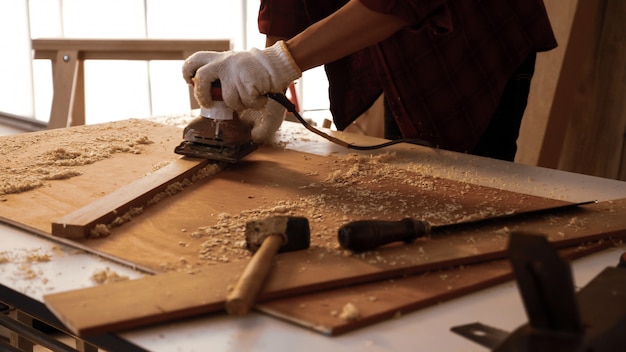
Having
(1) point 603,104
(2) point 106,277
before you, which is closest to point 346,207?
(2) point 106,277

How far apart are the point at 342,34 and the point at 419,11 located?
0.62 ft

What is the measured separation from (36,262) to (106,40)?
205 centimetres

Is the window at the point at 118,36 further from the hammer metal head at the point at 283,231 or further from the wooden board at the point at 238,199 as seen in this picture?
the hammer metal head at the point at 283,231

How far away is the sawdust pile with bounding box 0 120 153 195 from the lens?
1.68 metres

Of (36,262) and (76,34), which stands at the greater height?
(76,34)

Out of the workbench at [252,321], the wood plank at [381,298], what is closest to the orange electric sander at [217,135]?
the workbench at [252,321]

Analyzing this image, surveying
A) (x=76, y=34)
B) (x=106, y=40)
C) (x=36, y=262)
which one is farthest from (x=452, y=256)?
(x=76, y=34)

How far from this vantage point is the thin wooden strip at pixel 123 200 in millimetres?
1317

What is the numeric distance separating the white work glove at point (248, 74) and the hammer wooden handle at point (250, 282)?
68cm

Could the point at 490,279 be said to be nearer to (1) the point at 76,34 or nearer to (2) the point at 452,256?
(2) the point at 452,256

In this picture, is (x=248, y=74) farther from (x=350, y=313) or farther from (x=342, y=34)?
(x=350, y=313)

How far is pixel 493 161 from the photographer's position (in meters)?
1.95

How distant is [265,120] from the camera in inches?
Answer: 84.3

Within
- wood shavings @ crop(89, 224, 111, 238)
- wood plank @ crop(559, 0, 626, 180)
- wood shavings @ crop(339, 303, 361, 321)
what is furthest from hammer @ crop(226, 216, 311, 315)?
wood plank @ crop(559, 0, 626, 180)
